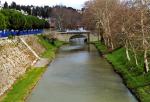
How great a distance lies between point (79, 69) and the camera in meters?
48.1

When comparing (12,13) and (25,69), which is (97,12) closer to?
(12,13)

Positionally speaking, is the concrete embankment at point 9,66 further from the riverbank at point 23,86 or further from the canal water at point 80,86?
→ the canal water at point 80,86

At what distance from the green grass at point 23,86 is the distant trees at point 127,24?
33.6ft

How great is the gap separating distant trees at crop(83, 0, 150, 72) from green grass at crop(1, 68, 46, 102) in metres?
10.3

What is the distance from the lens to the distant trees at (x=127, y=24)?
111 feet

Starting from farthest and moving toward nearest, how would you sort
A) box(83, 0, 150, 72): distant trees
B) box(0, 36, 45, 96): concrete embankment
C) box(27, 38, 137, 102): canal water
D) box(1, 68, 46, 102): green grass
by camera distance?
1. box(83, 0, 150, 72): distant trees
2. box(0, 36, 45, 96): concrete embankment
3. box(27, 38, 137, 102): canal water
4. box(1, 68, 46, 102): green grass

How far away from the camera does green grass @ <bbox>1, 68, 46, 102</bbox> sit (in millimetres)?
28822

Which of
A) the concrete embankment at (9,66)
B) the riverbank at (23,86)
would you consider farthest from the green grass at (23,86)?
the concrete embankment at (9,66)

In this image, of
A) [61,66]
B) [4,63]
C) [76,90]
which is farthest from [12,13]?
[76,90]

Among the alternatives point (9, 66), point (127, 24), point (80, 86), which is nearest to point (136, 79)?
point (80, 86)

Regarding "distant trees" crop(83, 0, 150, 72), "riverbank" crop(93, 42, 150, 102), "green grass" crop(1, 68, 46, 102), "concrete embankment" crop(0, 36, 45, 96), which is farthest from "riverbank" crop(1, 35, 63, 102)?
"distant trees" crop(83, 0, 150, 72)

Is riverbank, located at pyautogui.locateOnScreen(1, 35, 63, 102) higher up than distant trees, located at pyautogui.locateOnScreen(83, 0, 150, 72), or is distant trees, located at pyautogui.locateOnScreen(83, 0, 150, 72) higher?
distant trees, located at pyautogui.locateOnScreen(83, 0, 150, 72)

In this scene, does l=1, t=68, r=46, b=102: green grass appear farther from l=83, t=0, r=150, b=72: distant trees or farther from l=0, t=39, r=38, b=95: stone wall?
l=83, t=0, r=150, b=72: distant trees

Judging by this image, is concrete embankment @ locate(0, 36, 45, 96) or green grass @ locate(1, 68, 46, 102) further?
concrete embankment @ locate(0, 36, 45, 96)
